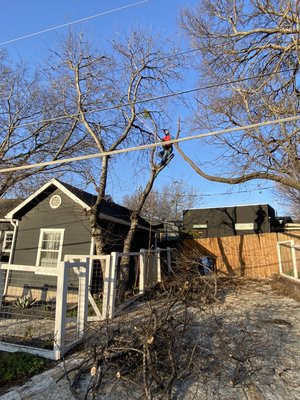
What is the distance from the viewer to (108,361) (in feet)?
13.4

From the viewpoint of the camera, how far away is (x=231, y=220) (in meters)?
22.1

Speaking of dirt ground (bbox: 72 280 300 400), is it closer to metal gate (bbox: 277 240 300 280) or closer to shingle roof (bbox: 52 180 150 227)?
metal gate (bbox: 277 240 300 280)

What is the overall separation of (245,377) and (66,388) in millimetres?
2235

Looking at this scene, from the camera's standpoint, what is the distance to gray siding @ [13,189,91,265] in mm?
11758

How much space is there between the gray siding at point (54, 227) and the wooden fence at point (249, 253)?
23.9 ft

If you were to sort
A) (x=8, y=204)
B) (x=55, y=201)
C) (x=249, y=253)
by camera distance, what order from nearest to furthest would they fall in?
(x=55, y=201), (x=249, y=253), (x=8, y=204)

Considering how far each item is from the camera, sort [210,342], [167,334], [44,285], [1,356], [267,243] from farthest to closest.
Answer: [267,243], [44,285], [210,342], [1,356], [167,334]

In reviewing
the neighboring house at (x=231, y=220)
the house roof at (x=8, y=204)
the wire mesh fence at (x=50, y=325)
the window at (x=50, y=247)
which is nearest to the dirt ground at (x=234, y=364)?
the wire mesh fence at (x=50, y=325)

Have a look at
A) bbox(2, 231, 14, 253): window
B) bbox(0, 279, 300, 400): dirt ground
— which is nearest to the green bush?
bbox(0, 279, 300, 400): dirt ground

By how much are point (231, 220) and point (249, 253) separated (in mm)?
6137

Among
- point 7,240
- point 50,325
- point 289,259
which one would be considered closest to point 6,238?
point 7,240

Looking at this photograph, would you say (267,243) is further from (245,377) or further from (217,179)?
(245,377)

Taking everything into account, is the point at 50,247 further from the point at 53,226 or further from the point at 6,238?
the point at 6,238

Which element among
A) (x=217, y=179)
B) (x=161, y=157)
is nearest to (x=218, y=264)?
(x=217, y=179)
